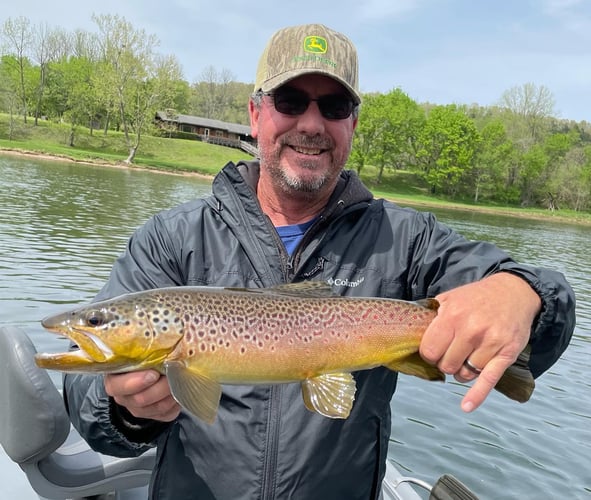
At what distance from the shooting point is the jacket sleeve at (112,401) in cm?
250

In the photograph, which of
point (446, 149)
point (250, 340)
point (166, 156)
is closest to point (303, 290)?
point (250, 340)

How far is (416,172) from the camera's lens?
72688mm

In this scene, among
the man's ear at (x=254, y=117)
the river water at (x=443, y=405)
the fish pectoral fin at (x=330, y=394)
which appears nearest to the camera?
the fish pectoral fin at (x=330, y=394)

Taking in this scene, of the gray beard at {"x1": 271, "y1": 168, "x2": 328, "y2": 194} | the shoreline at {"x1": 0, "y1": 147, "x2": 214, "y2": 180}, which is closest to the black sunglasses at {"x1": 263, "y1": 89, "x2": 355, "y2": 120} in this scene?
the gray beard at {"x1": 271, "y1": 168, "x2": 328, "y2": 194}

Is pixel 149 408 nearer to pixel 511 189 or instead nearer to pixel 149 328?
pixel 149 328

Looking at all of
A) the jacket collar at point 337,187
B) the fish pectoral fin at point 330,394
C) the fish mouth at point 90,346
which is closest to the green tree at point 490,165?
the jacket collar at point 337,187

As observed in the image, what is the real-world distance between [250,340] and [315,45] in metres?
1.83

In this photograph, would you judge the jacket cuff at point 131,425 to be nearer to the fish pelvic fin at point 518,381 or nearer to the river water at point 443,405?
the fish pelvic fin at point 518,381

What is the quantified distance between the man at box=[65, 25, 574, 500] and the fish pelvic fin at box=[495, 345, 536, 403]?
5.6 inches

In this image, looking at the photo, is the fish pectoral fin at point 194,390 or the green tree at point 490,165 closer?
the fish pectoral fin at point 194,390

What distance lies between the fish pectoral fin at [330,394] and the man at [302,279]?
35cm

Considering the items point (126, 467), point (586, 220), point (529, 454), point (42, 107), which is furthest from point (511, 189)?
point (126, 467)

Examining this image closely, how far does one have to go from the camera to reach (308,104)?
329 cm

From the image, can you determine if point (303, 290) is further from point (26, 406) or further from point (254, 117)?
point (26, 406)
